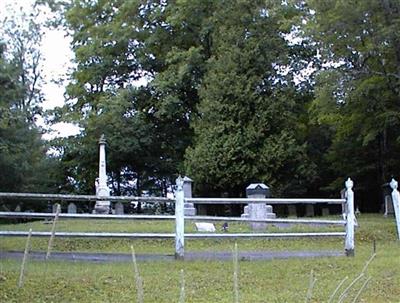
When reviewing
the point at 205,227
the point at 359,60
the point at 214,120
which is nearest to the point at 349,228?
the point at 205,227

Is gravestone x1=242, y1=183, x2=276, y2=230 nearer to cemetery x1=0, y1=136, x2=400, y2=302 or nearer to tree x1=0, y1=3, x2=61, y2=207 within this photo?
cemetery x1=0, y1=136, x2=400, y2=302

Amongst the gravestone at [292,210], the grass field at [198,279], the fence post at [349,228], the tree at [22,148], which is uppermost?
the tree at [22,148]

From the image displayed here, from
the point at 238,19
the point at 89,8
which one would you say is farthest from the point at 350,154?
the point at 89,8

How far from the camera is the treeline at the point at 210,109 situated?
90.2 feet

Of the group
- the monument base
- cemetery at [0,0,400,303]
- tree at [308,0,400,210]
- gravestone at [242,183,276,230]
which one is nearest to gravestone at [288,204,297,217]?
cemetery at [0,0,400,303]

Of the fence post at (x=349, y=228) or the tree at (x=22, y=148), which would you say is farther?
the tree at (x=22, y=148)

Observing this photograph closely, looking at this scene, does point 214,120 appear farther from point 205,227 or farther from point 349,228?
point 349,228

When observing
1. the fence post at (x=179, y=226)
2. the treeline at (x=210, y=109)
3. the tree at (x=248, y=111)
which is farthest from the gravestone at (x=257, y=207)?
the tree at (x=248, y=111)

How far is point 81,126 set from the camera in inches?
1228

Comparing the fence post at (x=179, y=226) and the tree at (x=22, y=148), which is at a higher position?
the tree at (x=22, y=148)

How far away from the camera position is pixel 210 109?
2806cm

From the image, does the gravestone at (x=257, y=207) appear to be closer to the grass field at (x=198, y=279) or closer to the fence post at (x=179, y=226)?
the grass field at (x=198, y=279)

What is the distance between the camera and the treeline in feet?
90.2

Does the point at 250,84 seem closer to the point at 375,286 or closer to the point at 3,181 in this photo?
the point at 3,181
